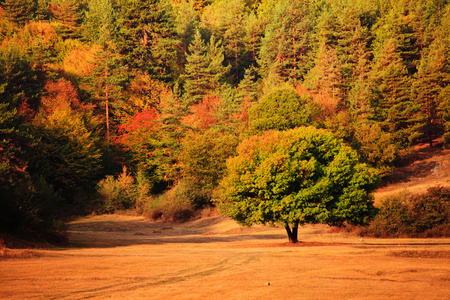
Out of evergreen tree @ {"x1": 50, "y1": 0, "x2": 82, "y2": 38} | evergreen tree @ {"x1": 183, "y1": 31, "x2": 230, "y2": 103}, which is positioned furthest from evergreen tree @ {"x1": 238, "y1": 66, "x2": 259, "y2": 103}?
evergreen tree @ {"x1": 50, "y1": 0, "x2": 82, "y2": 38}

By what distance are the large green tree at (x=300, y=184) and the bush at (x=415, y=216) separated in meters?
7.50

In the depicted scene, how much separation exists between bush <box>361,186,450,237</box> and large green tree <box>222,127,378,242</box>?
7.50 meters

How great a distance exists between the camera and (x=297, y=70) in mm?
78500

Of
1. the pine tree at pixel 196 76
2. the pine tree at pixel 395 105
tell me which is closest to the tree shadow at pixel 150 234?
the pine tree at pixel 395 105

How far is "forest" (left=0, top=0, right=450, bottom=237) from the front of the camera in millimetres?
50562

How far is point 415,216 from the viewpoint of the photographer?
3322cm

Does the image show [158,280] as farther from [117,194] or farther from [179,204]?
[117,194]

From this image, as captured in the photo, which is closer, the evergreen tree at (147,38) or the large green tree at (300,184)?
the large green tree at (300,184)

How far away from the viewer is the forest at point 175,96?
5056 centimetres

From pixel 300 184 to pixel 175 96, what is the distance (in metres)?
38.6

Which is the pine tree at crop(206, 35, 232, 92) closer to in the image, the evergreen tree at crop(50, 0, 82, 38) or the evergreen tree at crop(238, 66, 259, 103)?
the evergreen tree at crop(238, 66, 259, 103)

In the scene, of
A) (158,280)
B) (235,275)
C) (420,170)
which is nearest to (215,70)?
(420,170)

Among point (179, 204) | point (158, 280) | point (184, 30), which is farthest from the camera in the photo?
point (184, 30)

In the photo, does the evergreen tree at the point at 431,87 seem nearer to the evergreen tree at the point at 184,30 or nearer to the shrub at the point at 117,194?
the shrub at the point at 117,194
